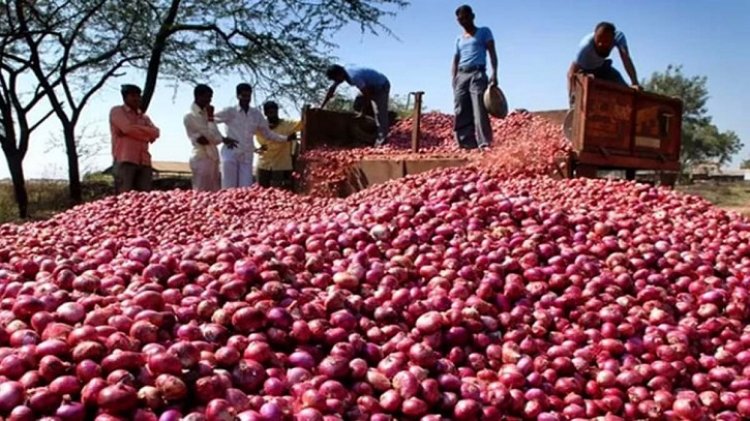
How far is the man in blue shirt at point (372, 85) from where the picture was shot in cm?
862

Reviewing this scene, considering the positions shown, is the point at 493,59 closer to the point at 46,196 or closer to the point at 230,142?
the point at 230,142

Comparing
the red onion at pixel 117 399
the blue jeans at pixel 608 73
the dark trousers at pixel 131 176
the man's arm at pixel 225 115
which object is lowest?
the red onion at pixel 117 399

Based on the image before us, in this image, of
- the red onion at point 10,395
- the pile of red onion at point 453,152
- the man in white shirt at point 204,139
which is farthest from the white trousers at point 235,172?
the red onion at point 10,395

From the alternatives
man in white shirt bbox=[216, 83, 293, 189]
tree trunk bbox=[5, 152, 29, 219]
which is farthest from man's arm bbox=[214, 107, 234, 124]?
tree trunk bbox=[5, 152, 29, 219]

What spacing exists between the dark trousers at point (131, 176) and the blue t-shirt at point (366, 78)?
283cm

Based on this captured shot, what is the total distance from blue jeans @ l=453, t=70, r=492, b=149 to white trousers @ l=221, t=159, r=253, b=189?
243cm

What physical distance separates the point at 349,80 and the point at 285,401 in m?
7.45

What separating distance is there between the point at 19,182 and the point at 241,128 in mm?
7947

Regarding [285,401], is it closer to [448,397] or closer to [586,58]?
[448,397]

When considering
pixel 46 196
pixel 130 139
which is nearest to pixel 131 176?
pixel 130 139

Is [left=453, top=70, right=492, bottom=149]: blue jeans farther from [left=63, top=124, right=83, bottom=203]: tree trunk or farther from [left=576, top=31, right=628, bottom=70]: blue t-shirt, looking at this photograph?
[left=63, top=124, right=83, bottom=203]: tree trunk

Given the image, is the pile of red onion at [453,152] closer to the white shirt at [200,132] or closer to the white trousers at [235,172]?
the white trousers at [235,172]

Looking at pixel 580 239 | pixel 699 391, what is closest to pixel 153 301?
pixel 699 391

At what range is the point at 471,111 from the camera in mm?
7398
